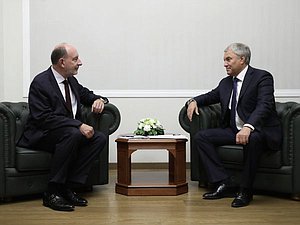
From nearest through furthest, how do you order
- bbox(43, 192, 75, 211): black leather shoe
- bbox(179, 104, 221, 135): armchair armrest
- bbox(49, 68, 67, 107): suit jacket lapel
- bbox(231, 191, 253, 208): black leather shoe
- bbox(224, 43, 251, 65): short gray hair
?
bbox(43, 192, 75, 211): black leather shoe < bbox(231, 191, 253, 208): black leather shoe < bbox(49, 68, 67, 107): suit jacket lapel < bbox(224, 43, 251, 65): short gray hair < bbox(179, 104, 221, 135): armchair armrest

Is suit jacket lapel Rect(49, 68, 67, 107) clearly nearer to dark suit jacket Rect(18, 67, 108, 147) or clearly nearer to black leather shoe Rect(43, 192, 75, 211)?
dark suit jacket Rect(18, 67, 108, 147)

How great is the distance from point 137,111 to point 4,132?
2.07 metres

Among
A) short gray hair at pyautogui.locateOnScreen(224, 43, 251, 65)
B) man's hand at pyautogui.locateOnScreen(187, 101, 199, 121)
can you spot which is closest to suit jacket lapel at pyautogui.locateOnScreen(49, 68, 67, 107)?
man's hand at pyautogui.locateOnScreen(187, 101, 199, 121)

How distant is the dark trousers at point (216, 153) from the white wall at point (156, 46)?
144 cm

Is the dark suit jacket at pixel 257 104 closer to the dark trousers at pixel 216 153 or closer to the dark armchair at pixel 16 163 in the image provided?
the dark trousers at pixel 216 153

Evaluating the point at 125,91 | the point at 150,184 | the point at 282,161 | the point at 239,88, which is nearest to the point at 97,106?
the point at 150,184

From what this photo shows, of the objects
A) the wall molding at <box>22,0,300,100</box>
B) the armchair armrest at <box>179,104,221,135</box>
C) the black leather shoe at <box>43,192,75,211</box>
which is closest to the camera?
the black leather shoe at <box>43,192,75,211</box>

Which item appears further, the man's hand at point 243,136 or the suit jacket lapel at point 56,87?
the suit jacket lapel at point 56,87

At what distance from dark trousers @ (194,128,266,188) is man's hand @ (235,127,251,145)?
0.12ft

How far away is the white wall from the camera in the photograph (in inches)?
227

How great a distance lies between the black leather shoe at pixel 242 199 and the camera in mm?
3963

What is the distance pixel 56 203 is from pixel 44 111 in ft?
2.29

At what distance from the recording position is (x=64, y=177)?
3.98 m

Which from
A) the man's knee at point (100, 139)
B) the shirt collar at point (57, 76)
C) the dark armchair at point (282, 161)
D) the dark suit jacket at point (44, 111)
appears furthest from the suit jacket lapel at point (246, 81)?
the shirt collar at point (57, 76)
